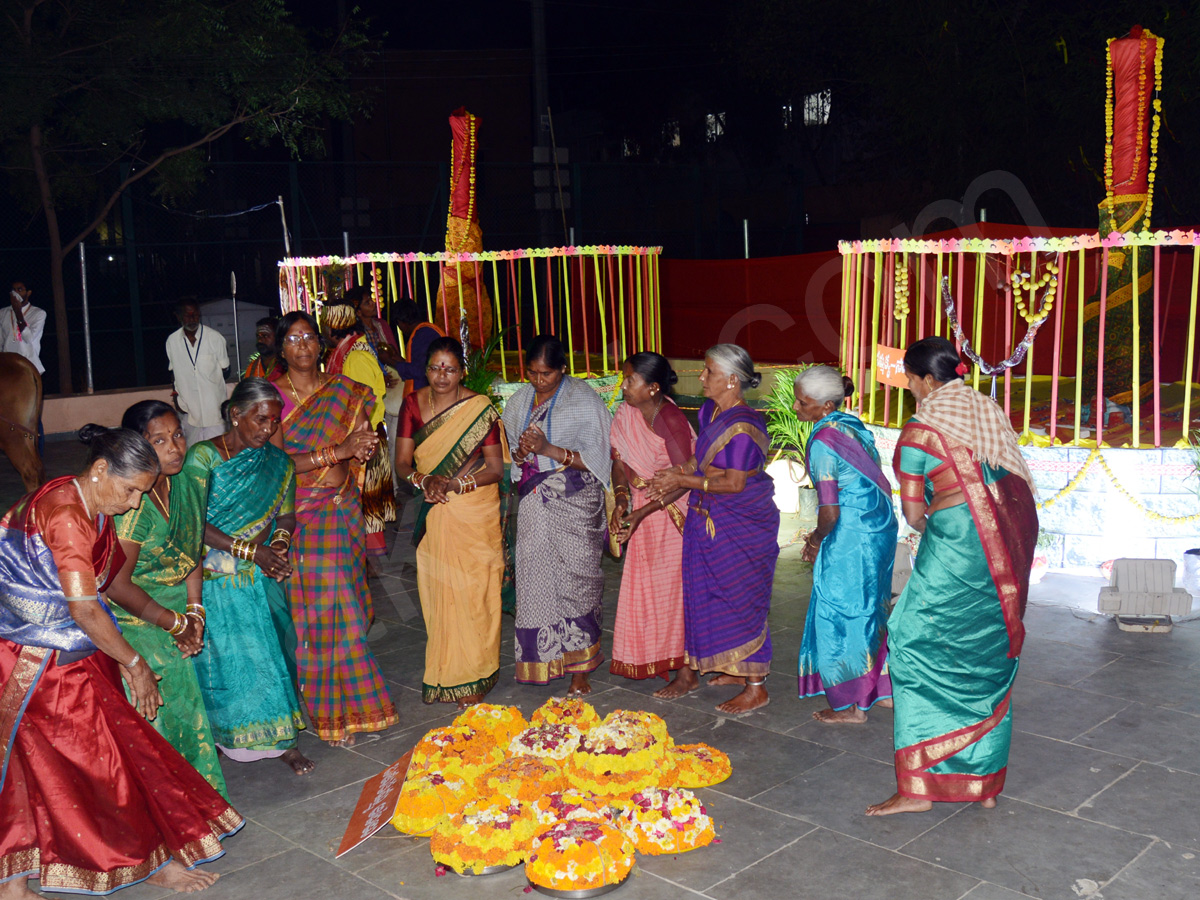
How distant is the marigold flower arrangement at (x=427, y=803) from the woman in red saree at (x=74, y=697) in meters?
0.78

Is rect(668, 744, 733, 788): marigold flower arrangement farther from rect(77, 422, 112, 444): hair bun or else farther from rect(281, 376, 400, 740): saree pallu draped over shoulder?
rect(77, 422, 112, 444): hair bun

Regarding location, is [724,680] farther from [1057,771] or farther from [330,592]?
[330,592]

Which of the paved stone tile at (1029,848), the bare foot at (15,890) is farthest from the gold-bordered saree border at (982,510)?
the bare foot at (15,890)

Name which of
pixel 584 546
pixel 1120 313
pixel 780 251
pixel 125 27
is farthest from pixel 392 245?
pixel 584 546

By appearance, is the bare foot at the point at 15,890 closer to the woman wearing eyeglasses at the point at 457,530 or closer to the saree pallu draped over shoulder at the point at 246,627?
the saree pallu draped over shoulder at the point at 246,627

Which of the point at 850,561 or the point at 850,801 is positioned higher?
the point at 850,561

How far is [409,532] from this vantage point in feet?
27.5

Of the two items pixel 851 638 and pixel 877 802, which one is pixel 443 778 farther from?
pixel 851 638

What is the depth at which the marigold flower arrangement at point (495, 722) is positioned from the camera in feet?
14.0

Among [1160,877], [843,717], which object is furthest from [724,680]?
[1160,877]

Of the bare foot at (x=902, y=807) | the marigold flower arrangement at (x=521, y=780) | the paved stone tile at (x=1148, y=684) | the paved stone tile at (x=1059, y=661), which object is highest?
the marigold flower arrangement at (x=521, y=780)

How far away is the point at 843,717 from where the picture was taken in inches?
185

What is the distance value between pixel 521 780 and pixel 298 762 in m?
1.04

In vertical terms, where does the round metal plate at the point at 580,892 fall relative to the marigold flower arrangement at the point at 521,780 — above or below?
below
